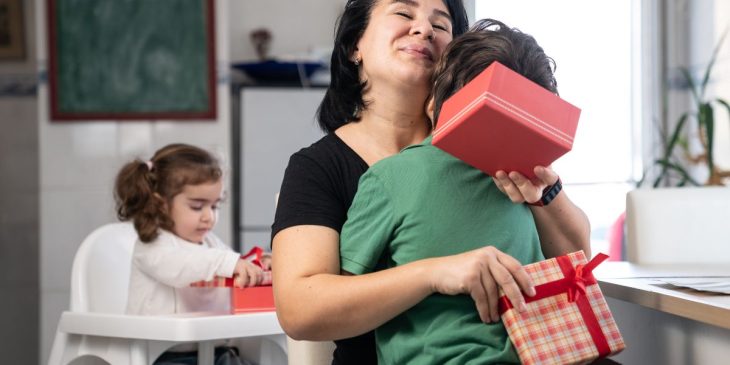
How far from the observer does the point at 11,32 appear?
5008mm

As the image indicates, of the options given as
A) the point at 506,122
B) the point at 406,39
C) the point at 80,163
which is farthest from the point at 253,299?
the point at 80,163

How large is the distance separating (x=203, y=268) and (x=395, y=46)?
1.18 m

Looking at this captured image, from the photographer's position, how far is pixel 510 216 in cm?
134

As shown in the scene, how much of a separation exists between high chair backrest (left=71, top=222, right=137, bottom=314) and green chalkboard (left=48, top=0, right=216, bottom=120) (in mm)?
1964

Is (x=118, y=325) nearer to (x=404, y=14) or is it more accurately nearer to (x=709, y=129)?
(x=404, y=14)

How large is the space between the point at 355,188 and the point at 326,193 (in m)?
0.05

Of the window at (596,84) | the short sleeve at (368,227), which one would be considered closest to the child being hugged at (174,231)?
the short sleeve at (368,227)

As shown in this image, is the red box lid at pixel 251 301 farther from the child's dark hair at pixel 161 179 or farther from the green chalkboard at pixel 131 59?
the green chalkboard at pixel 131 59

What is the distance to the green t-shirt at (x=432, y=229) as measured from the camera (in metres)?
1.28

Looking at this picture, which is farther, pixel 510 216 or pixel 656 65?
pixel 656 65

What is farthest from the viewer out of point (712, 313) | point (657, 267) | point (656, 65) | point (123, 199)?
point (656, 65)

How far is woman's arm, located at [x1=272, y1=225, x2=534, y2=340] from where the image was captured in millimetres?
1219

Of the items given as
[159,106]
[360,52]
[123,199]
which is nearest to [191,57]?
[159,106]

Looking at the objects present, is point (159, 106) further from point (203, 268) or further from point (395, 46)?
point (395, 46)
